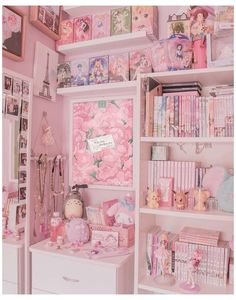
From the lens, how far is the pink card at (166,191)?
57.7 inches

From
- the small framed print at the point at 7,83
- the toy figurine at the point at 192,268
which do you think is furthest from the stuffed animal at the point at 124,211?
the small framed print at the point at 7,83

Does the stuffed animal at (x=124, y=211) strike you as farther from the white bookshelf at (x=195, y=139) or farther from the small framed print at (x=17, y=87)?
the small framed print at (x=17, y=87)

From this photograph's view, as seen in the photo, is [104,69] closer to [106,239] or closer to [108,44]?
[108,44]

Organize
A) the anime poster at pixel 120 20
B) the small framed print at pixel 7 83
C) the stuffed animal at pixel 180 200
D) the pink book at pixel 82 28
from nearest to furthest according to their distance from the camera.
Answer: the stuffed animal at pixel 180 200 < the small framed print at pixel 7 83 < the anime poster at pixel 120 20 < the pink book at pixel 82 28

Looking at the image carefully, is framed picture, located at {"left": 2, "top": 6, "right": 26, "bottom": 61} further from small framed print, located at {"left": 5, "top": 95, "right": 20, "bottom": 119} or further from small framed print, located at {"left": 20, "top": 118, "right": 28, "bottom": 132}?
small framed print, located at {"left": 20, "top": 118, "right": 28, "bottom": 132}

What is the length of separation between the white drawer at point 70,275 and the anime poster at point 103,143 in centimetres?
56

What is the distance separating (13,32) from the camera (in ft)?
5.18

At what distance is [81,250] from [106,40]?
1.27m

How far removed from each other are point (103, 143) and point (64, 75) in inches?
21.2

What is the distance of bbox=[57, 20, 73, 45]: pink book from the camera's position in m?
1.89

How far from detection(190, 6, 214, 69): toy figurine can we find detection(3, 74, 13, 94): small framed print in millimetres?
987

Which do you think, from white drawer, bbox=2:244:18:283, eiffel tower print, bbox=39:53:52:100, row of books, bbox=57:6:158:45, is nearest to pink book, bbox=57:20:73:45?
row of books, bbox=57:6:158:45
